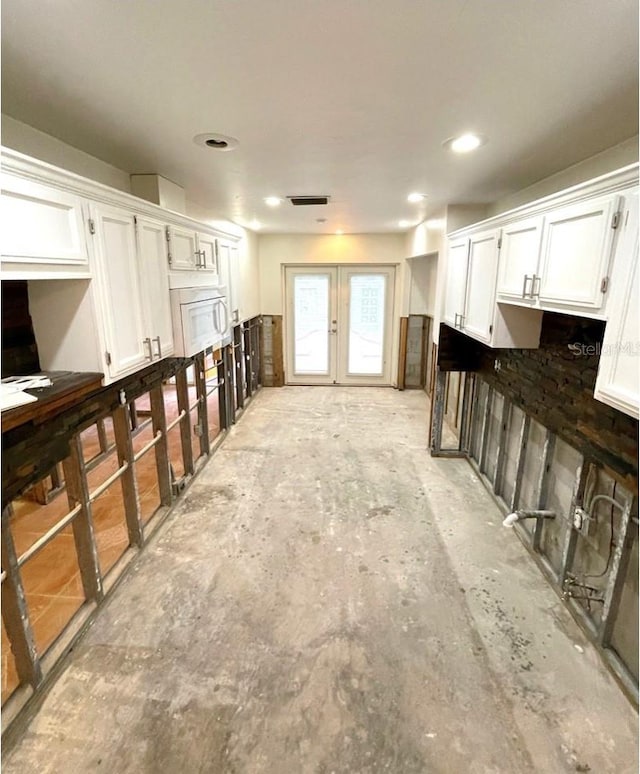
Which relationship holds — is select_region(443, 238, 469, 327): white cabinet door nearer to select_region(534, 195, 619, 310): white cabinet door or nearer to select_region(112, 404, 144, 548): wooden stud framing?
select_region(534, 195, 619, 310): white cabinet door

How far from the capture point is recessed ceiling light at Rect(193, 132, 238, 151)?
6.28 ft

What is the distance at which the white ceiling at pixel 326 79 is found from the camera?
104cm

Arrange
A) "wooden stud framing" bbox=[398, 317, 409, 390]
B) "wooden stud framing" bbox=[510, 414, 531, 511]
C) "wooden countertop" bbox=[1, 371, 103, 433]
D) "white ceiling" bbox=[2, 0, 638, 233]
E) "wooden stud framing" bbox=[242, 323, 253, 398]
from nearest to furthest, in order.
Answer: "white ceiling" bbox=[2, 0, 638, 233], "wooden countertop" bbox=[1, 371, 103, 433], "wooden stud framing" bbox=[510, 414, 531, 511], "wooden stud framing" bbox=[242, 323, 253, 398], "wooden stud framing" bbox=[398, 317, 409, 390]

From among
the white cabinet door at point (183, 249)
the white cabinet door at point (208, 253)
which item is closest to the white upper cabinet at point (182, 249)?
the white cabinet door at point (183, 249)

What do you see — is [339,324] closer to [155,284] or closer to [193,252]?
[193,252]

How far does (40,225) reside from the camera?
1451 mm

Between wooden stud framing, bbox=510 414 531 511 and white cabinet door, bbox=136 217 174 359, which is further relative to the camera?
wooden stud framing, bbox=510 414 531 511

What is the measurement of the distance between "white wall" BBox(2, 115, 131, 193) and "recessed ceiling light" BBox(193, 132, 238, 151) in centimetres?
65

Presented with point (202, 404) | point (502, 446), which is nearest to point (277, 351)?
point (202, 404)

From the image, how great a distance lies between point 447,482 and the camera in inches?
142

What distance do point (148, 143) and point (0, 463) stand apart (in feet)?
5.43

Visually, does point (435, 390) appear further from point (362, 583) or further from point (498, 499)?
point (362, 583)

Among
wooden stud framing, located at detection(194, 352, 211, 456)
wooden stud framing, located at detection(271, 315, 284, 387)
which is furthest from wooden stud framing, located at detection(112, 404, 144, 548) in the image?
wooden stud framing, located at detection(271, 315, 284, 387)

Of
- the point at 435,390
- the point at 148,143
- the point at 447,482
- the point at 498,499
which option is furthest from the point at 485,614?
the point at 148,143
